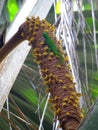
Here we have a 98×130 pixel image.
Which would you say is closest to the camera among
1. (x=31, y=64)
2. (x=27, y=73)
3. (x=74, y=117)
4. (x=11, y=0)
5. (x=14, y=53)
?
(x=74, y=117)

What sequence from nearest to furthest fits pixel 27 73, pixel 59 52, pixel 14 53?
pixel 59 52 → pixel 14 53 → pixel 27 73

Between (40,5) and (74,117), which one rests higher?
(40,5)

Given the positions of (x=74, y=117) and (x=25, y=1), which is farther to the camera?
(x=25, y=1)

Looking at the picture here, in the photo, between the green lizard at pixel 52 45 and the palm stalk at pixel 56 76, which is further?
the green lizard at pixel 52 45

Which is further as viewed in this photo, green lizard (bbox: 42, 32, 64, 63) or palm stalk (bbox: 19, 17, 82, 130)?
green lizard (bbox: 42, 32, 64, 63)

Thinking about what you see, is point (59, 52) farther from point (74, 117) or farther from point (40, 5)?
point (40, 5)

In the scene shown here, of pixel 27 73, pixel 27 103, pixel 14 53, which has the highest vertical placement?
pixel 14 53

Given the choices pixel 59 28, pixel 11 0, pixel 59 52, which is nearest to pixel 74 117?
pixel 59 52
